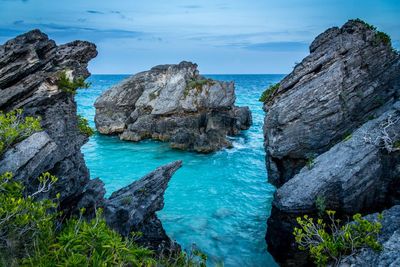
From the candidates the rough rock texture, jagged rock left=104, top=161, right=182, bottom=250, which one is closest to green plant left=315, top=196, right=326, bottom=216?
the rough rock texture

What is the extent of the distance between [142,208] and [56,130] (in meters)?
5.33

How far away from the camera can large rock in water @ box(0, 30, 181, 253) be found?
36.2 ft

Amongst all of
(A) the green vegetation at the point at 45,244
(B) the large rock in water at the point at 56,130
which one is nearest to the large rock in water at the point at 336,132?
(B) the large rock in water at the point at 56,130

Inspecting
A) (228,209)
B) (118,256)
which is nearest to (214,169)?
(228,209)

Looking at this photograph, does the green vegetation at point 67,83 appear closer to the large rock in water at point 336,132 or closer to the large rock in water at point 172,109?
the large rock in water at point 336,132

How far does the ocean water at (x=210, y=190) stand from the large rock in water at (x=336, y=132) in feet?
10.3

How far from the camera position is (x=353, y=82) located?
63.1 ft

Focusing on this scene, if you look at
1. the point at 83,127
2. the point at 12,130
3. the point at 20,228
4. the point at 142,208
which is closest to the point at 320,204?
the point at 142,208

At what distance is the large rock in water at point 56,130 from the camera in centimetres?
1103

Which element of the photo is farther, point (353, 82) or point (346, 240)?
point (353, 82)

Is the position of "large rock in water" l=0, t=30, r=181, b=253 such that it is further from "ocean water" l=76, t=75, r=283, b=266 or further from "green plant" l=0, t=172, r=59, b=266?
"ocean water" l=76, t=75, r=283, b=266

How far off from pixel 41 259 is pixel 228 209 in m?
19.3

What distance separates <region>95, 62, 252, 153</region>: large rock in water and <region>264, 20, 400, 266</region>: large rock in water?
20.1 meters

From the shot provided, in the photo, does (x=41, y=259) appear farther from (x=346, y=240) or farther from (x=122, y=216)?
(x=346, y=240)
